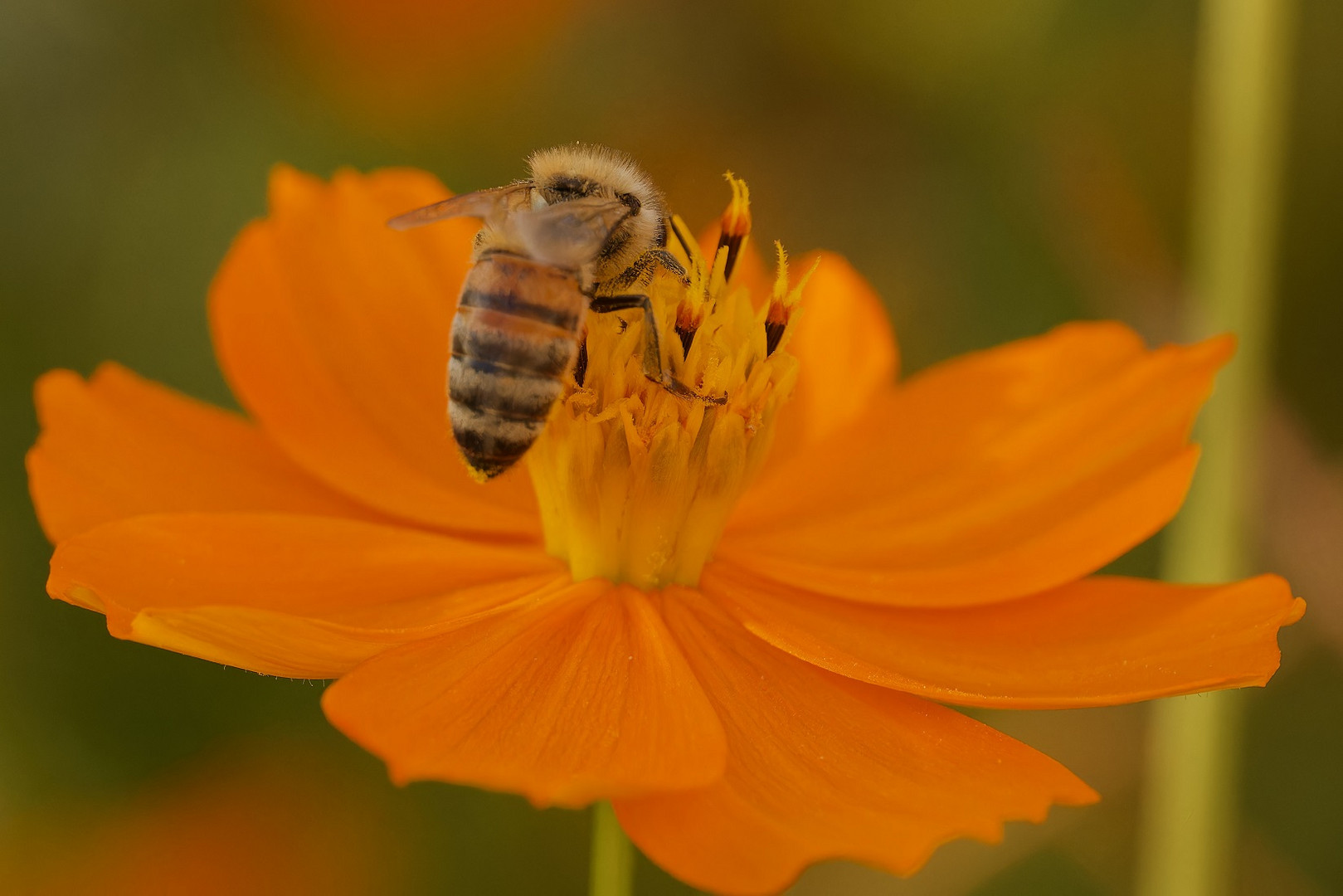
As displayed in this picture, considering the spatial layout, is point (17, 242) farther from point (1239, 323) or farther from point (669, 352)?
point (1239, 323)

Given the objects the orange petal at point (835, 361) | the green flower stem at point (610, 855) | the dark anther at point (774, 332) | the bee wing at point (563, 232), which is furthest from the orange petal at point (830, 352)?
the green flower stem at point (610, 855)

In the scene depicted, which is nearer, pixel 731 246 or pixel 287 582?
pixel 287 582

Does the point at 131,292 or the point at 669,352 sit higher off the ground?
the point at 131,292

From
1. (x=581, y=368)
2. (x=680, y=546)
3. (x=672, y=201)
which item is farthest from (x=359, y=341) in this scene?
(x=672, y=201)

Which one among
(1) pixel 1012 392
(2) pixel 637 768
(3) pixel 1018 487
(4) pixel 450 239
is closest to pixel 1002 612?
(3) pixel 1018 487

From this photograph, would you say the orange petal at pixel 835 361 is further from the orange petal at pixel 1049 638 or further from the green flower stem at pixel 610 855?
the green flower stem at pixel 610 855

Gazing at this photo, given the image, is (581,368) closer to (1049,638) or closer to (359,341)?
(359,341)
